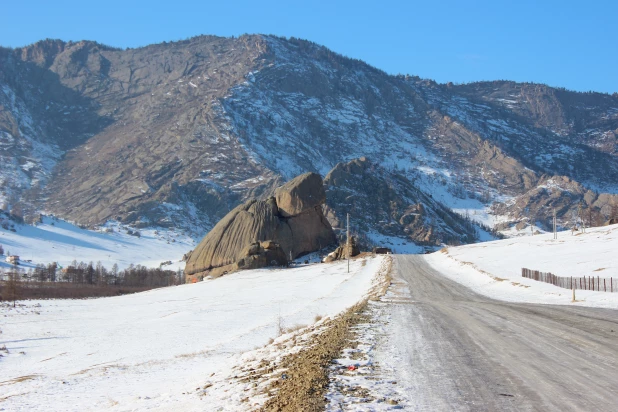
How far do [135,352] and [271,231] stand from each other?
85272mm

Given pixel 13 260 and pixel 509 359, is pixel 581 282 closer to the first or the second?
pixel 509 359

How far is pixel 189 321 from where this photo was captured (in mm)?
32438

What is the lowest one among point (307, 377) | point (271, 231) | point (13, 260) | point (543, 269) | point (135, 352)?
point (135, 352)

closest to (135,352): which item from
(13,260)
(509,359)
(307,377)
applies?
(307,377)

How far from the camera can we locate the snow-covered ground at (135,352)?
13859 millimetres

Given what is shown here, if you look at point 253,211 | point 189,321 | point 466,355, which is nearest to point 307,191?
point 253,211

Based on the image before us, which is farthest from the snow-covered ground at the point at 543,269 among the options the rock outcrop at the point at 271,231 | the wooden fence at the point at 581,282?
the rock outcrop at the point at 271,231

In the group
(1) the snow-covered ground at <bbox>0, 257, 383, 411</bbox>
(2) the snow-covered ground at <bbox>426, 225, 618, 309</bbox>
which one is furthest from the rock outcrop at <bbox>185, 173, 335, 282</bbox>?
(1) the snow-covered ground at <bbox>0, 257, 383, 411</bbox>

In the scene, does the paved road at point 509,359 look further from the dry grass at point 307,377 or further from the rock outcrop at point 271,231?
the rock outcrop at point 271,231

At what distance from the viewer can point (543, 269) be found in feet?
169

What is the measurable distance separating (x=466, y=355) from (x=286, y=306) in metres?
24.3

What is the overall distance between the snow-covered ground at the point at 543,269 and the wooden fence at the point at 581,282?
0.77 meters

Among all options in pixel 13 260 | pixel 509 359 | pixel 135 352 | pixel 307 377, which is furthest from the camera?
pixel 13 260

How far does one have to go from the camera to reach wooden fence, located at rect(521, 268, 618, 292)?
1316 inches
